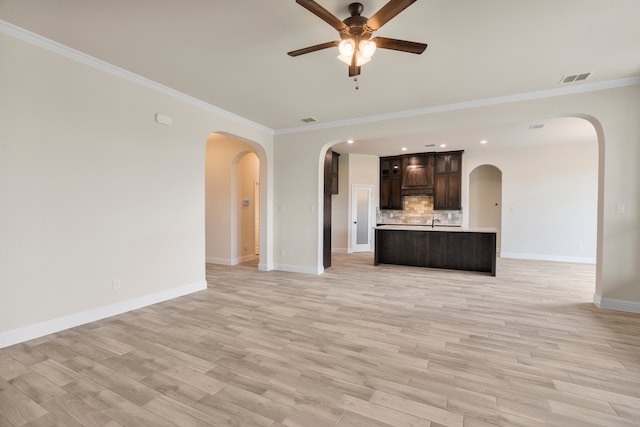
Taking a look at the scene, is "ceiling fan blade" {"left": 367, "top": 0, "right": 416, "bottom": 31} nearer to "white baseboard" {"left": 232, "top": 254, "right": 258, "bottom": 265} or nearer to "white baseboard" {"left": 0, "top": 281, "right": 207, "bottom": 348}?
"white baseboard" {"left": 0, "top": 281, "right": 207, "bottom": 348}

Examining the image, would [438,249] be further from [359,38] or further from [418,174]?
[359,38]

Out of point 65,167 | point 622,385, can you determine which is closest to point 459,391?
point 622,385

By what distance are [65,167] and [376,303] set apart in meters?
3.93

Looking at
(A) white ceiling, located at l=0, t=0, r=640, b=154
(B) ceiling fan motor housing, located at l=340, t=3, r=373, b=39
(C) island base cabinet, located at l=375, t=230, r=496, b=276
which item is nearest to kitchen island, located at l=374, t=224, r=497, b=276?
(C) island base cabinet, located at l=375, t=230, r=496, b=276

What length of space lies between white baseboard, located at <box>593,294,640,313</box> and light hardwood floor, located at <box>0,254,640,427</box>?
0.51 feet

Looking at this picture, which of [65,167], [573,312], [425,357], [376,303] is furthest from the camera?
[376,303]

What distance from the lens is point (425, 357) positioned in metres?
2.38

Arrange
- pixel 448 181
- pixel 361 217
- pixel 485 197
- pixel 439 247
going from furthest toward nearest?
1. pixel 485 197
2. pixel 361 217
3. pixel 448 181
4. pixel 439 247

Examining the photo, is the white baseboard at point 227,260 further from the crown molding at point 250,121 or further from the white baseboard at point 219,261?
the crown molding at point 250,121

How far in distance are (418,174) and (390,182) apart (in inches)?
33.2

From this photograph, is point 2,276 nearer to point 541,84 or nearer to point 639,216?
point 541,84

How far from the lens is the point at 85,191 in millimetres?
3000

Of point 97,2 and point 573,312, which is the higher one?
point 97,2

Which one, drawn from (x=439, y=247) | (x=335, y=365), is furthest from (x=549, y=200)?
(x=335, y=365)
